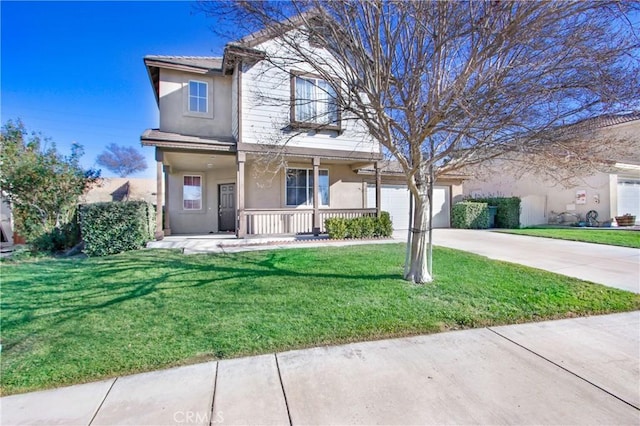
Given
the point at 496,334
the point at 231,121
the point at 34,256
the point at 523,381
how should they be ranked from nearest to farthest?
the point at 523,381
the point at 496,334
the point at 34,256
the point at 231,121

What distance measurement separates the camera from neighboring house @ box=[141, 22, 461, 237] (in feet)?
34.1

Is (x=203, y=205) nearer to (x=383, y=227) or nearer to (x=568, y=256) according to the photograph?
(x=383, y=227)

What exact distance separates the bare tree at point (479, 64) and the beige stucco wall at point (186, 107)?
7050mm

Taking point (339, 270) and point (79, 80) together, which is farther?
point (79, 80)

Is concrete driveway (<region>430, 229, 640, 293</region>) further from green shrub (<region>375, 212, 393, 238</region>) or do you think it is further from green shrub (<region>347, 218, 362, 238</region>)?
green shrub (<region>347, 218, 362, 238</region>)

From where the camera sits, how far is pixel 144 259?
24.7 ft

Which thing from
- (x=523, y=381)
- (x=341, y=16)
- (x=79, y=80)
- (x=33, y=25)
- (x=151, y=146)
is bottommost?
(x=523, y=381)

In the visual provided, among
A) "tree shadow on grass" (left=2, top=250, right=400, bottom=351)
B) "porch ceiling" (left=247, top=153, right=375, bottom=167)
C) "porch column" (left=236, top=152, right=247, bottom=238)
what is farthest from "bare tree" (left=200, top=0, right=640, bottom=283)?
"porch ceiling" (left=247, top=153, right=375, bottom=167)

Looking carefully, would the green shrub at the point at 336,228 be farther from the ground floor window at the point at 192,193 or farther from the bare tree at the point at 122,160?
the bare tree at the point at 122,160

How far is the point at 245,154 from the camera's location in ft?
34.4

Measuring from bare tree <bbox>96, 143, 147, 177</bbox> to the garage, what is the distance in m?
53.0

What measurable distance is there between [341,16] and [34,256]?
33.9ft

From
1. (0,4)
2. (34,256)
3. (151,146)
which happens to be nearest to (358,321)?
(151,146)

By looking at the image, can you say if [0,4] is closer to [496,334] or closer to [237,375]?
[237,375]
